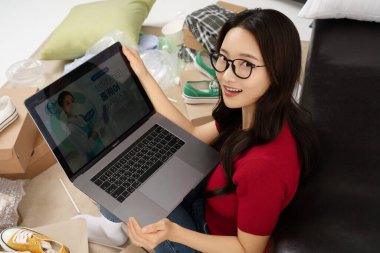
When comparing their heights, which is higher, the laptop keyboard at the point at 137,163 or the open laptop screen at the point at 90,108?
the open laptop screen at the point at 90,108

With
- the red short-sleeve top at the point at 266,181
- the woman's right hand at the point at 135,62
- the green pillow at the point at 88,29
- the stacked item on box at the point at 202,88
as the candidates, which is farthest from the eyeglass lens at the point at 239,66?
the green pillow at the point at 88,29

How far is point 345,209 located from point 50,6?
263 centimetres

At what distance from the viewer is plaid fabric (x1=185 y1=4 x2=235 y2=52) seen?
1739 millimetres

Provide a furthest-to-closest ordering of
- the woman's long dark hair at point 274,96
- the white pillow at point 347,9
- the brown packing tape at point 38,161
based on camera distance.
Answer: the brown packing tape at point 38,161
the white pillow at point 347,9
the woman's long dark hair at point 274,96

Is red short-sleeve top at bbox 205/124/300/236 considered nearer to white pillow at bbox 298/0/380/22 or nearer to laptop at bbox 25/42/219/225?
laptop at bbox 25/42/219/225

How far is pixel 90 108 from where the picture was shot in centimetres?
101

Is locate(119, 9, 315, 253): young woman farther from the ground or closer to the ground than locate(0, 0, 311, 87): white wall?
farther from the ground

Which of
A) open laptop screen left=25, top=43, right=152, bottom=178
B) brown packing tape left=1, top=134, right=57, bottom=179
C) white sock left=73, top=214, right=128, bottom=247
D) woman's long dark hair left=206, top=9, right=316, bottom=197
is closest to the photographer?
woman's long dark hair left=206, top=9, right=316, bottom=197

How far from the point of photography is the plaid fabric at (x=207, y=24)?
174 cm

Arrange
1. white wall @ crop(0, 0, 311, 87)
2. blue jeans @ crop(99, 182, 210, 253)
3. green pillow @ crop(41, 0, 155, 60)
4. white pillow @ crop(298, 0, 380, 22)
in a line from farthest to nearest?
white wall @ crop(0, 0, 311, 87), green pillow @ crop(41, 0, 155, 60), white pillow @ crop(298, 0, 380, 22), blue jeans @ crop(99, 182, 210, 253)

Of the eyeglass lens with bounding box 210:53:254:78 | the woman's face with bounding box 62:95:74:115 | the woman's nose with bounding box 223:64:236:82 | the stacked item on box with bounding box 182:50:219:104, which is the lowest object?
the stacked item on box with bounding box 182:50:219:104

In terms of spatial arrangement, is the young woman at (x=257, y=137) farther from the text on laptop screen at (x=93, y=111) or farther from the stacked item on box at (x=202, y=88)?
the stacked item on box at (x=202, y=88)

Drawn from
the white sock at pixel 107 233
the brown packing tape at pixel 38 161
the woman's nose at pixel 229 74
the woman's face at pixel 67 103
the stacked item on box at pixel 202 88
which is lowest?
the white sock at pixel 107 233

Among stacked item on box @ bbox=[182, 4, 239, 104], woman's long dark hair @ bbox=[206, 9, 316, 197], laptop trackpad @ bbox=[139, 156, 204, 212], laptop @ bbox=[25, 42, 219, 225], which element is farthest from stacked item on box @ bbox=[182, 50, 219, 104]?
woman's long dark hair @ bbox=[206, 9, 316, 197]
